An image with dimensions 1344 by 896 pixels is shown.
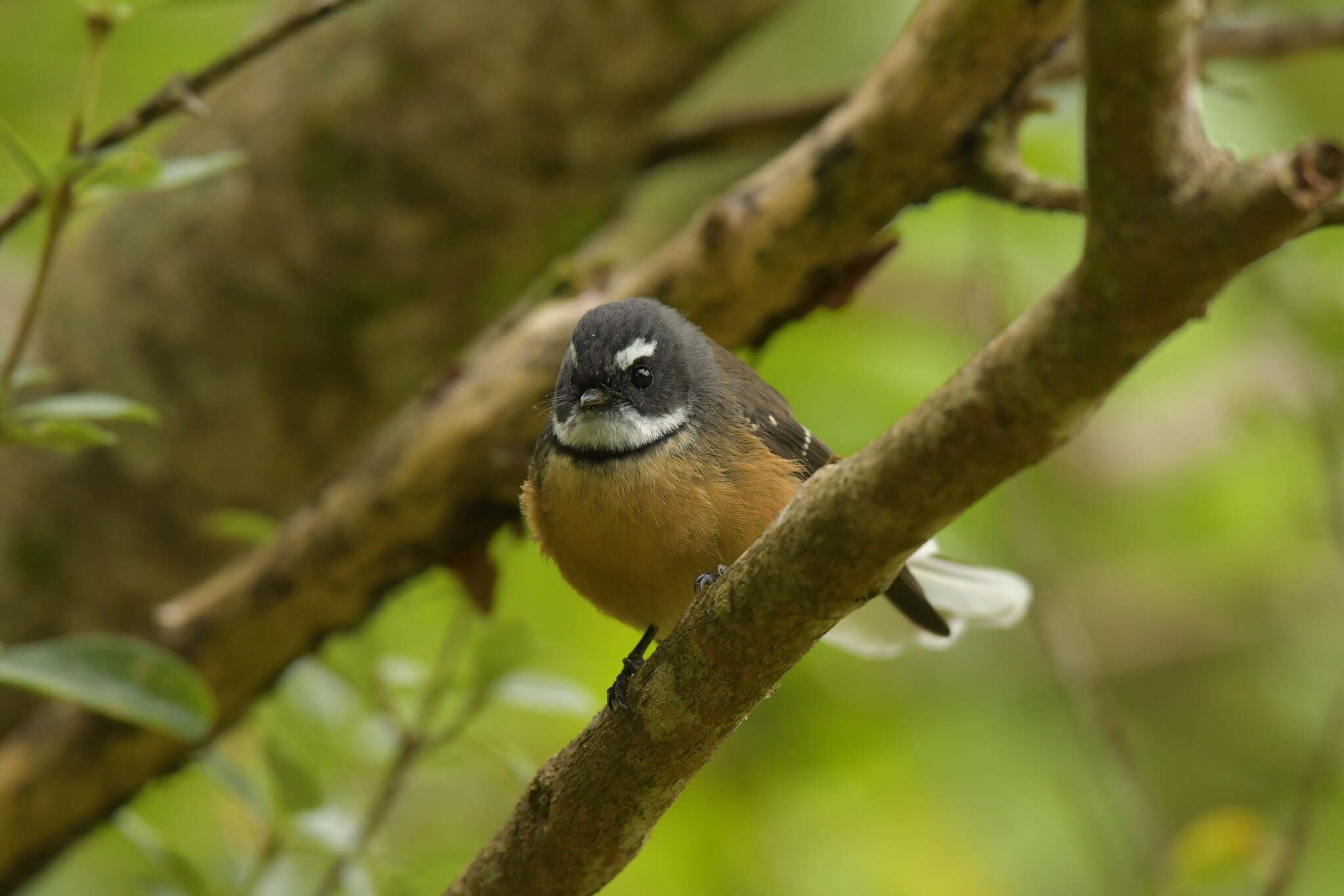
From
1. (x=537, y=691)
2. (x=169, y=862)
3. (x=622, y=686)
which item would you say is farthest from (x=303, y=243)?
(x=622, y=686)

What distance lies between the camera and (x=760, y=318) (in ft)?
13.2

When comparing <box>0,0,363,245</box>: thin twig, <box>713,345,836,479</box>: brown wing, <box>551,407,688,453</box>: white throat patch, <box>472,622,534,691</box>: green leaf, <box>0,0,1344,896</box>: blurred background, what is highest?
<box>0,0,363,245</box>: thin twig

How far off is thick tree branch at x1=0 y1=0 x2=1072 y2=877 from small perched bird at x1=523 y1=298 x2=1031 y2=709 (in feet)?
1.01

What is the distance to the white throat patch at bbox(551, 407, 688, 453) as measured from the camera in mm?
3465

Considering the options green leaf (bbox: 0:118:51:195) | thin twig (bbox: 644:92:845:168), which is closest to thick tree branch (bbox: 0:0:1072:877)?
thin twig (bbox: 644:92:845:168)

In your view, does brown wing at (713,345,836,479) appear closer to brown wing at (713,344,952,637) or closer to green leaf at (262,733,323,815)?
brown wing at (713,344,952,637)

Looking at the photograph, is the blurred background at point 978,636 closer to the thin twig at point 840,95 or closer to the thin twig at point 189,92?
the thin twig at point 840,95

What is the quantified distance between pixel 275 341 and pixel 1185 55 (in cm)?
394

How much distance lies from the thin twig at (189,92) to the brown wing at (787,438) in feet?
4.68

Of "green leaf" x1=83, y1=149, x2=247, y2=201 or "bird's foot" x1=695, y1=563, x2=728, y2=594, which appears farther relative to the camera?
"bird's foot" x1=695, y1=563, x2=728, y2=594

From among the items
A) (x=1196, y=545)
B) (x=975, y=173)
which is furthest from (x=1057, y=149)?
(x=1196, y=545)

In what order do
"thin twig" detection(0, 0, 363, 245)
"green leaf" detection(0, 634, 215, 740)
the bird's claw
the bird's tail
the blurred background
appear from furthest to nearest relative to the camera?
the blurred background
the bird's tail
"green leaf" detection(0, 634, 215, 740)
"thin twig" detection(0, 0, 363, 245)
the bird's claw

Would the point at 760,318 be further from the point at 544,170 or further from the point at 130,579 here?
the point at 130,579

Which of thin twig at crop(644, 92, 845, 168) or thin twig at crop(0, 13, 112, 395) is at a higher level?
thin twig at crop(0, 13, 112, 395)
